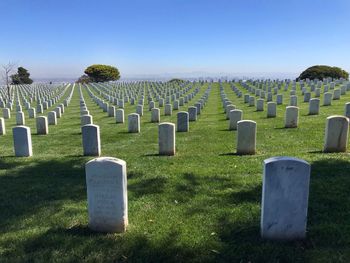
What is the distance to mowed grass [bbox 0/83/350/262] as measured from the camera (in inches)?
175

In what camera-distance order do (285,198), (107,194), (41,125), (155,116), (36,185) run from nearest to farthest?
(285,198) → (107,194) → (36,185) → (41,125) → (155,116)

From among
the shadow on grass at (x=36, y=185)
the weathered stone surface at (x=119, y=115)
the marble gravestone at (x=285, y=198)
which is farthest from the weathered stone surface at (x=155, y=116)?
the marble gravestone at (x=285, y=198)

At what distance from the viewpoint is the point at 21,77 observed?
206ft

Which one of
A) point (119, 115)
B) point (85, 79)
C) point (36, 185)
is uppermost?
point (85, 79)

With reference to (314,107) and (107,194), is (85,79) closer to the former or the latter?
(314,107)

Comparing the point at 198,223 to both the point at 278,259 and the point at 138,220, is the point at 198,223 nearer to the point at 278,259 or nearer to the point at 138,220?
the point at 138,220

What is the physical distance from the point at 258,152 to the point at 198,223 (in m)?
4.86

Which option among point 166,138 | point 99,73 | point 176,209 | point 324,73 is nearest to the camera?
point 176,209

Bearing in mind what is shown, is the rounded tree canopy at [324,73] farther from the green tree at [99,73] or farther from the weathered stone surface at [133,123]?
the weathered stone surface at [133,123]

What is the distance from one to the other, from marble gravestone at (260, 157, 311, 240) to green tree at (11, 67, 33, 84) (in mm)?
62806

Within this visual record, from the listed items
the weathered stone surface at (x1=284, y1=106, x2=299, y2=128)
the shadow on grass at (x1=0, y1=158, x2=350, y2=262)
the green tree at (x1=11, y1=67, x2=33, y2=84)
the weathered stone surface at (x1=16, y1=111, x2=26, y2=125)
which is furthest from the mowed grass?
the green tree at (x1=11, y1=67, x2=33, y2=84)

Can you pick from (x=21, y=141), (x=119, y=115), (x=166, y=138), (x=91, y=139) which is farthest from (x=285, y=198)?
(x=119, y=115)

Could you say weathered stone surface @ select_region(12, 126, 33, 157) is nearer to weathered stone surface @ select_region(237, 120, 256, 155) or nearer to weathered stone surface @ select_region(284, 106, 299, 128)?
weathered stone surface @ select_region(237, 120, 256, 155)

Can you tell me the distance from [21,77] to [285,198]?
65.5 m
